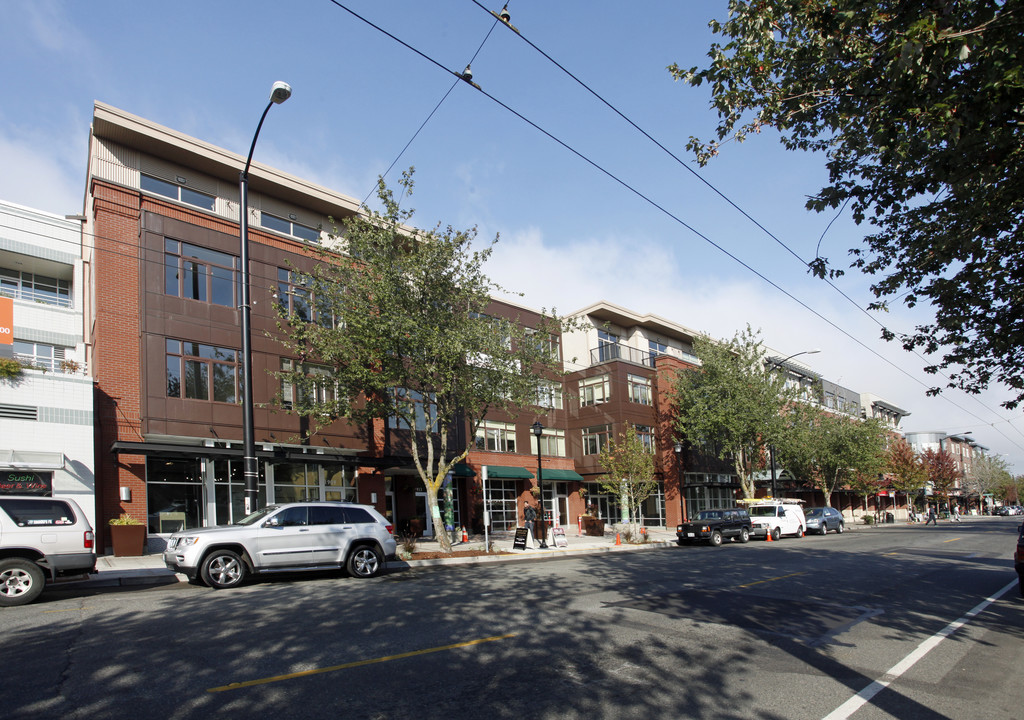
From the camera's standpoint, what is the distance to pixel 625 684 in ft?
20.2

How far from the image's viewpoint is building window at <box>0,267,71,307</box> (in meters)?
24.8

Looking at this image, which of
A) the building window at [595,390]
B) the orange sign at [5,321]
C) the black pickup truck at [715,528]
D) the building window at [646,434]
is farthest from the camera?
the building window at [646,434]

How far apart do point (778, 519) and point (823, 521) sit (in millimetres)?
4740

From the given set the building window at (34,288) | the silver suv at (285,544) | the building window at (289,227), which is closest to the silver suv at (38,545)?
the silver suv at (285,544)

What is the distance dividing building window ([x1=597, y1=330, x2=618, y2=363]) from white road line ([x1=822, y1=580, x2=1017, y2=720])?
3247 cm

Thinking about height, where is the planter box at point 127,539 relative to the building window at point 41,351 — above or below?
below

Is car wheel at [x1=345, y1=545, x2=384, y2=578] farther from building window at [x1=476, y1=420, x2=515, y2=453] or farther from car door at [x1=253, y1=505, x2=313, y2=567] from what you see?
building window at [x1=476, y1=420, x2=515, y2=453]

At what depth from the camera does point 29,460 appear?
1848cm

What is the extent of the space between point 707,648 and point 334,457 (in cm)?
1974

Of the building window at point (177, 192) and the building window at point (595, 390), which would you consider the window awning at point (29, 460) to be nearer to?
the building window at point (177, 192)

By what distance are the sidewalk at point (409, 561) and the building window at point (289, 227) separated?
13.0 metres

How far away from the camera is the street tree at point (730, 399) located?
38594mm

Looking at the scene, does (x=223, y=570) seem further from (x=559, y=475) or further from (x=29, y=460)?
(x=559, y=475)

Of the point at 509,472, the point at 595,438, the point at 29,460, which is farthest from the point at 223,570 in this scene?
the point at 595,438
